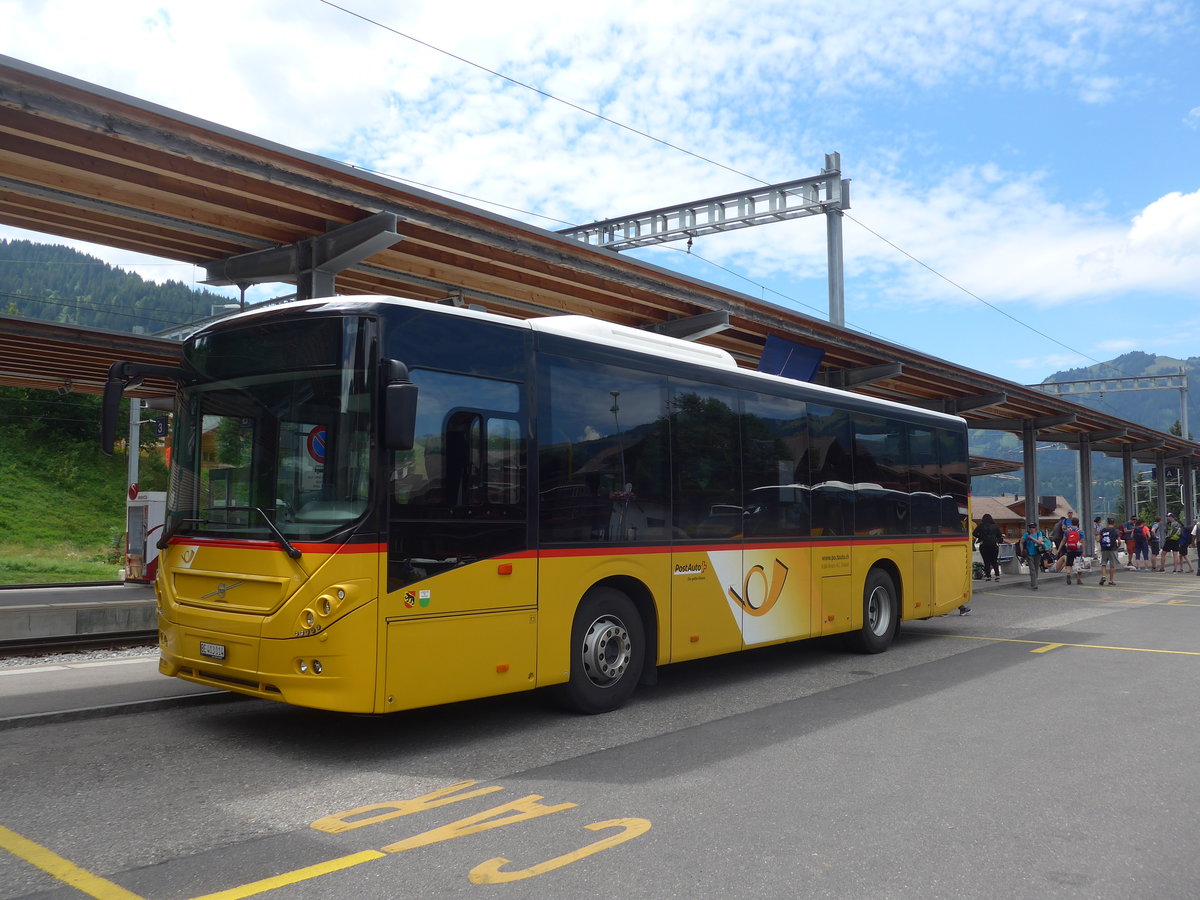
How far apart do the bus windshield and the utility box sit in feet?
52.2

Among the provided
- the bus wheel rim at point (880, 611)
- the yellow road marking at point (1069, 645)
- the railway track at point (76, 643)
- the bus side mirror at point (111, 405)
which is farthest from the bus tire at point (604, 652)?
the railway track at point (76, 643)

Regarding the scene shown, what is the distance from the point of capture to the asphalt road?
438 centimetres

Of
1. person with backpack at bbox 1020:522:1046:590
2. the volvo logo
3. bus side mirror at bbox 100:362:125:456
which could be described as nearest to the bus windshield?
the volvo logo

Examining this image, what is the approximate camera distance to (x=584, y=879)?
4336mm

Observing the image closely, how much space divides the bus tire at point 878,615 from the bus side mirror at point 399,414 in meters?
7.32

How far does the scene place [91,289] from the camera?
118 metres

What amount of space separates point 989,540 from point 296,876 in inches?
927

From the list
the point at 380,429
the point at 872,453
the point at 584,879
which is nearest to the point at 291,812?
the point at 584,879

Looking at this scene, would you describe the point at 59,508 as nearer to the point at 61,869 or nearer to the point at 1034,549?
the point at 1034,549

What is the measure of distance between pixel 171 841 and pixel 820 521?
7.70 meters

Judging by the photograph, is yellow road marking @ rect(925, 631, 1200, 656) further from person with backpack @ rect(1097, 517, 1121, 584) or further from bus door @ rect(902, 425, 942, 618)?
person with backpack @ rect(1097, 517, 1121, 584)

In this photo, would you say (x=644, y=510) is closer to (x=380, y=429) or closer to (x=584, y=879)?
(x=380, y=429)

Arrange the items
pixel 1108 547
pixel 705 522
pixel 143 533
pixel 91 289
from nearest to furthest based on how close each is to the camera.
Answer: pixel 705 522, pixel 143 533, pixel 1108 547, pixel 91 289

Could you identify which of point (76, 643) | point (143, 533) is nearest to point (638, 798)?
point (76, 643)
